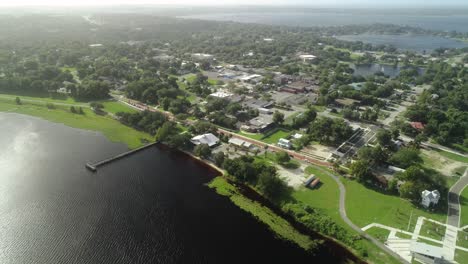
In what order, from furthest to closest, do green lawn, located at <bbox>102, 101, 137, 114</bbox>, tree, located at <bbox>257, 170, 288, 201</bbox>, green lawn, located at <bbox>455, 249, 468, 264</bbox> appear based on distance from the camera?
green lawn, located at <bbox>102, 101, 137, 114</bbox>, tree, located at <bbox>257, 170, 288, 201</bbox>, green lawn, located at <bbox>455, 249, 468, 264</bbox>

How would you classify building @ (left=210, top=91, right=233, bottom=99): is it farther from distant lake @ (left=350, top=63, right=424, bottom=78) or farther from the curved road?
distant lake @ (left=350, top=63, right=424, bottom=78)

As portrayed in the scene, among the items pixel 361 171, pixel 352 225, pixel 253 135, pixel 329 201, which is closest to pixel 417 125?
pixel 361 171

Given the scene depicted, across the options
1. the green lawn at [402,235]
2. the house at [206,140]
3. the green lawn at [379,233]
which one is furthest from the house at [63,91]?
the green lawn at [402,235]

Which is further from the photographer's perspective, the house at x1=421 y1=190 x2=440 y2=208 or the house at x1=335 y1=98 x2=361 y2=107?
the house at x1=335 y1=98 x2=361 y2=107

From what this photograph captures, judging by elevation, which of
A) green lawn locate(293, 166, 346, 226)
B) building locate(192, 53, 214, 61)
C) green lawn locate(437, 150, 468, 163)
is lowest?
green lawn locate(293, 166, 346, 226)

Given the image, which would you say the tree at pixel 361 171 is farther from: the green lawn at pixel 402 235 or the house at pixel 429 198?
the green lawn at pixel 402 235

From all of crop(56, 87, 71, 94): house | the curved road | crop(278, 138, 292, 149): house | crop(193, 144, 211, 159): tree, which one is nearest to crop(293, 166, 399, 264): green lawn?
the curved road
